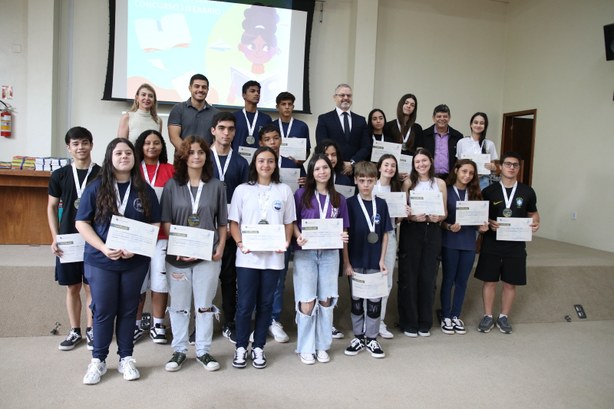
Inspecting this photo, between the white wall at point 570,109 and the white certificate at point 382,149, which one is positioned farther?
the white wall at point 570,109

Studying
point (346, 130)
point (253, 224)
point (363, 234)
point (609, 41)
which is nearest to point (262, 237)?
point (253, 224)

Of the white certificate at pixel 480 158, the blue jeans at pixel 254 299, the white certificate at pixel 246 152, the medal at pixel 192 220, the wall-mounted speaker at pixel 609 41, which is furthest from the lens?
the wall-mounted speaker at pixel 609 41

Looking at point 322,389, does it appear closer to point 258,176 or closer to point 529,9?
point 258,176

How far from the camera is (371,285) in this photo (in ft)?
10.2

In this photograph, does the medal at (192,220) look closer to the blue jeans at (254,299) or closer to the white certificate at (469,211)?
the blue jeans at (254,299)

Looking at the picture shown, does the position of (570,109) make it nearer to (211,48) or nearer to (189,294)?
(211,48)

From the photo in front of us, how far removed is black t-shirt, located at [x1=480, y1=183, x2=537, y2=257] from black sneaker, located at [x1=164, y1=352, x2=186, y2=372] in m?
2.73

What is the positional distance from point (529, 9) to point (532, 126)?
203 centimetres

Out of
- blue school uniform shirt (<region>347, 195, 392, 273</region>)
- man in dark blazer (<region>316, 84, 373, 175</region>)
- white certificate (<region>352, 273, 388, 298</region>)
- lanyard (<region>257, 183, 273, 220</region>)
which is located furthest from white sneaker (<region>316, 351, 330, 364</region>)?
man in dark blazer (<region>316, 84, 373, 175</region>)

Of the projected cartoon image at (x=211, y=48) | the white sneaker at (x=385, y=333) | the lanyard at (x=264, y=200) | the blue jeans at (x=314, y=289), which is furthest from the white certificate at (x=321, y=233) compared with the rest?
the projected cartoon image at (x=211, y=48)

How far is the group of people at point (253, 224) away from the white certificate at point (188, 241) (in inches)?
2.8

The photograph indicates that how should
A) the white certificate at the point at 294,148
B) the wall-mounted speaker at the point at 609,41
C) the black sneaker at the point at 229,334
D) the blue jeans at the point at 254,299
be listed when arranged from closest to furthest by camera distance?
the blue jeans at the point at 254,299
the black sneaker at the point at 229,334
the white certificate at the point at 294,148
the wall-mounted speaker at the point at 609,41

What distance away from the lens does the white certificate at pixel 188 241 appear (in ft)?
8.66

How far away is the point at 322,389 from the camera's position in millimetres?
2691
